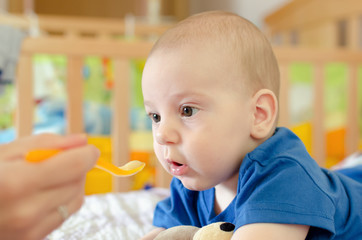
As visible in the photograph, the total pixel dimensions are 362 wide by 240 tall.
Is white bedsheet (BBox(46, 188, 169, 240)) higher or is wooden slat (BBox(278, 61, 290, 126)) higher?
wooden slat (BBox(278, 61, 290, 126))

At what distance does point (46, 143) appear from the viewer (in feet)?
1.38

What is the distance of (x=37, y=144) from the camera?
0.42m

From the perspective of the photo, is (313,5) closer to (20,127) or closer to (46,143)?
(20,127)

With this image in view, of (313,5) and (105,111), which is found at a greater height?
(313,5)

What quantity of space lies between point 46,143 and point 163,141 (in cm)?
21

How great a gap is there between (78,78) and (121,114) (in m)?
0.17

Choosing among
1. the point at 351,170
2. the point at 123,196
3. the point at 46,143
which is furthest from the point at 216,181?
the point at 123,196

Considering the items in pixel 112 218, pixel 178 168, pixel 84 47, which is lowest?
pixel 112 218

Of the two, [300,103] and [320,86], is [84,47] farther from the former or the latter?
[300,103]

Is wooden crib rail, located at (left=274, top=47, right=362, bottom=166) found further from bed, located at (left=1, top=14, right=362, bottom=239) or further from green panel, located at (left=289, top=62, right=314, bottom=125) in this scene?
green panel, located at (left=289, top=62, right=314, bottom=125)

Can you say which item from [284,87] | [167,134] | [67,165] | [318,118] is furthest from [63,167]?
[318,118]

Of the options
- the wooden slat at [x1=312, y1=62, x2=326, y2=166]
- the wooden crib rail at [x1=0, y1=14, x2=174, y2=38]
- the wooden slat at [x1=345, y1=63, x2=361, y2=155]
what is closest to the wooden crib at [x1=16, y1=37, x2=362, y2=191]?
the wooden slat at [x1=312, y1=62, x2=326, y2=166]

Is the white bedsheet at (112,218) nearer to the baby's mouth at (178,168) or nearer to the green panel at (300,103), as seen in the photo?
the baby's mouth at (178,168)

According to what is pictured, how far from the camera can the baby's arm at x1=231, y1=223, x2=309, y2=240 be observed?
53 cm
